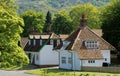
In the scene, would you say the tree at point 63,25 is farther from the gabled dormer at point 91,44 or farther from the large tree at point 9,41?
the large tree at point 9,41

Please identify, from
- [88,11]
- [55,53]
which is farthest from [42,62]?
[88,11]

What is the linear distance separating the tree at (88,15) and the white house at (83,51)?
57.4 meters

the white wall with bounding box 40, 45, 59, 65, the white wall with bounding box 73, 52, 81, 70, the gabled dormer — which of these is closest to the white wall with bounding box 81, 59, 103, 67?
the white wall with bounding box 73, 52, 81, 70

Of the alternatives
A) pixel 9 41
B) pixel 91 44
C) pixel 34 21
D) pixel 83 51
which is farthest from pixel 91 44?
pixel 34 21

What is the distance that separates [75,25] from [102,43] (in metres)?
60.7

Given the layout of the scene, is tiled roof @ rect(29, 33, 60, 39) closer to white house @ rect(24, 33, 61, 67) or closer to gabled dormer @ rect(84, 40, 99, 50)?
white house @ rect(24, 33, 61, 67)

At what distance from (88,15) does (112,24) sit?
189 ft

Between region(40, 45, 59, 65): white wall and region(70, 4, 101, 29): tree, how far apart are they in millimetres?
49696

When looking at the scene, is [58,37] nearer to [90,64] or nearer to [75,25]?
[90,64]

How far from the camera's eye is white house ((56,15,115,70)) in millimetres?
71250

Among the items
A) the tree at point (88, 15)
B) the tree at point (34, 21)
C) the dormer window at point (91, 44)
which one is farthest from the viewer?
the tree at point (34, 21)

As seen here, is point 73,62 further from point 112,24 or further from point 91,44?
point 112,24

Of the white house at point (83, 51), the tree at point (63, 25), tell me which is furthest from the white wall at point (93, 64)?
the tree at point (63, 25)

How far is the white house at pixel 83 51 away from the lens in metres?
71.2
